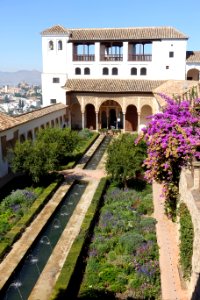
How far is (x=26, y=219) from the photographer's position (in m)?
15.5

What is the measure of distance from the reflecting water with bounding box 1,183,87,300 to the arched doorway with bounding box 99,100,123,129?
2040cm

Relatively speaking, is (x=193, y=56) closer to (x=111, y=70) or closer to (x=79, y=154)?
(x=111, y=70)

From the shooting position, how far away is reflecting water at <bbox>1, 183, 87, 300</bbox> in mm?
11352

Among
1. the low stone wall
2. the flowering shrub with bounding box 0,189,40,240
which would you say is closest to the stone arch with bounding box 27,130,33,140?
the flowering shrub with bounding box 0,189,40,240

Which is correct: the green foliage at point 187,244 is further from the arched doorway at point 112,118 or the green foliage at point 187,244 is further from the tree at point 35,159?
the arched doorway at point 112,118

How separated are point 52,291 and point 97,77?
29.6m

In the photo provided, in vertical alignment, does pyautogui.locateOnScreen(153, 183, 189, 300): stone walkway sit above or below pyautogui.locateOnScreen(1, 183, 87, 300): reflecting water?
above

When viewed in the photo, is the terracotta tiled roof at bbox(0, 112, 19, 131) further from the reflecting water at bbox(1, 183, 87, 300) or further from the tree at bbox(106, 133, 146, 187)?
the tree at bbox(106, 133, 146, 187)

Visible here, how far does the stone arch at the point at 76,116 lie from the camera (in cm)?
3800

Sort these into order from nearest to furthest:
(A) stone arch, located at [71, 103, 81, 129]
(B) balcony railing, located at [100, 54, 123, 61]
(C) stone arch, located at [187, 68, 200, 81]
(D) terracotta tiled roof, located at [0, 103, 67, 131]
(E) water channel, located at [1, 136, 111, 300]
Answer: (E) water channel, located at [1, 136, 111, 300]
(D) terracotta tiled roof, located at [0, 103, 67, 131]
(B) balcony railing, located at [100, 54, 123, 61]
(A) stone arch, located at [71, 103, 81, 129]
(C) stone arch, located at [187, 68, 200, 81]

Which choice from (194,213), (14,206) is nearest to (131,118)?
(14,206)

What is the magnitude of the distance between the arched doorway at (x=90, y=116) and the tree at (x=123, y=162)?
18.8m

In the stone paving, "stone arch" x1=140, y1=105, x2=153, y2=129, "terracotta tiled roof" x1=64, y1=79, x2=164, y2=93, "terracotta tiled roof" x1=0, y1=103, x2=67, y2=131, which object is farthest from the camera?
"stone arch" x1=140, y1=105, x2=153, y2=129

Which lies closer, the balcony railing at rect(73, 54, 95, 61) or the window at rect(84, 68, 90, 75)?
the balcony railing at rect(73, 54, 95, 61)
